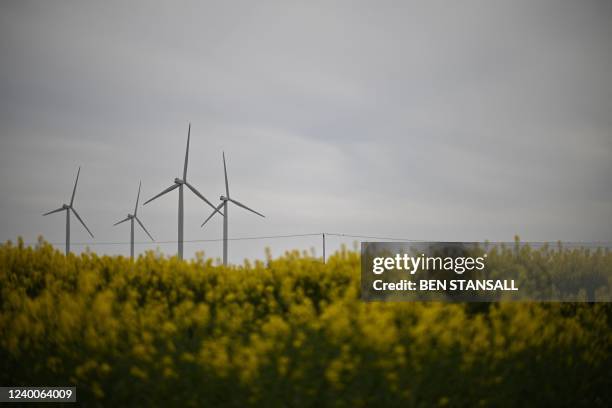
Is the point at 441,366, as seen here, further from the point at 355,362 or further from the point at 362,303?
the point at 362,303

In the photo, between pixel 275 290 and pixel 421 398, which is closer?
pixel 421 398

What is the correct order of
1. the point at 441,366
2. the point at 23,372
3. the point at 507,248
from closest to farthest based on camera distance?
the point at 441,366 → the point at 23,372 → the point at 507,248

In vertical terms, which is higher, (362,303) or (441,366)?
(362,303)

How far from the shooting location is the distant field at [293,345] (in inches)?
210

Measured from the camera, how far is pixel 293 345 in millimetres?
5793

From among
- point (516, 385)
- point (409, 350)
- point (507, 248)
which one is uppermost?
point (507, 248)

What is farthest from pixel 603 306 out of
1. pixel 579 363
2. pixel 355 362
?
pixel 355 362

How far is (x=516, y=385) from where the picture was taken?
6035mm

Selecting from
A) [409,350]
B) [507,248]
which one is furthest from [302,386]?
[507,248]

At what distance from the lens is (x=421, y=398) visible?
5469 millimetres

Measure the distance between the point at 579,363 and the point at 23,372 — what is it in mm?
7067

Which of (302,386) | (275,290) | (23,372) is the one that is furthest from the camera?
(275,290)

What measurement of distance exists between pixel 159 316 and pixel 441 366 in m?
3.65

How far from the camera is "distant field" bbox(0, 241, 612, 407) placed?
17.5ft
